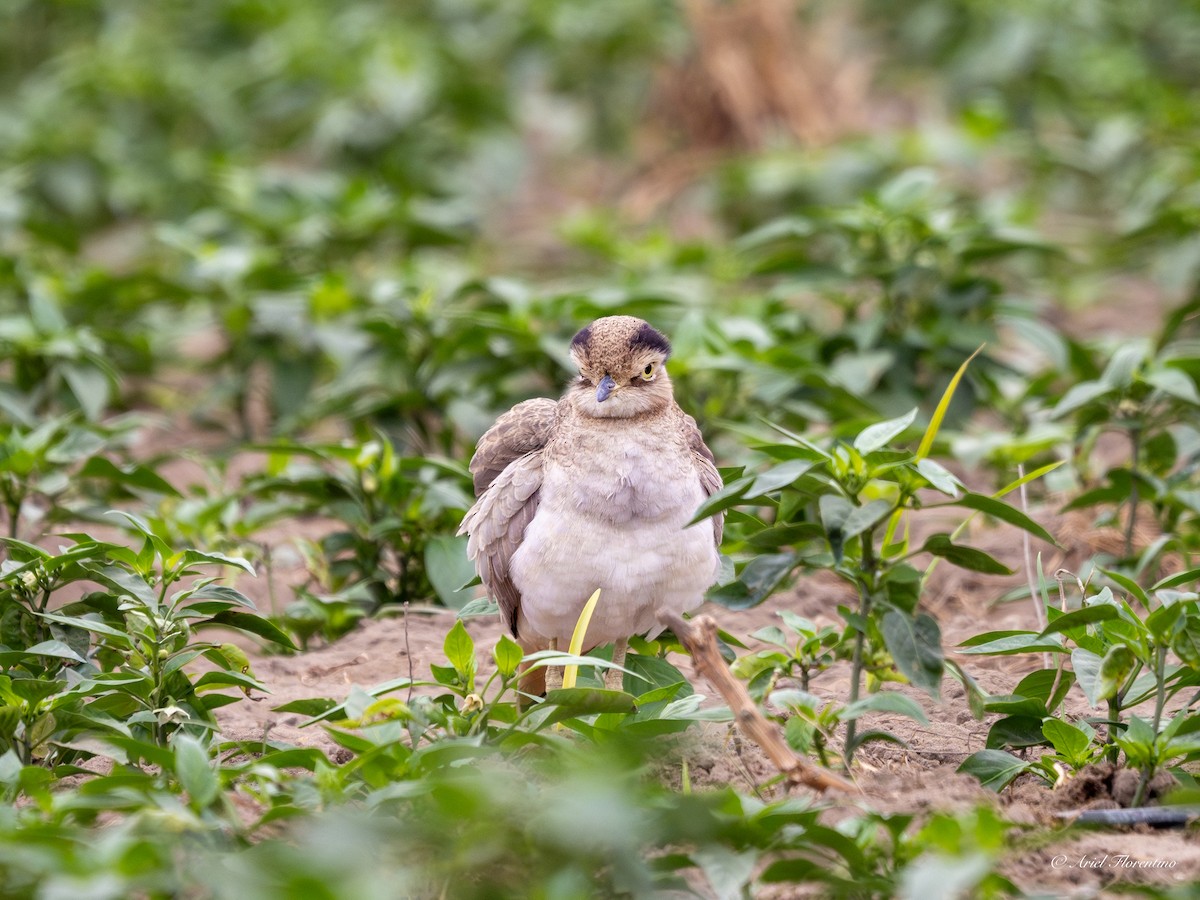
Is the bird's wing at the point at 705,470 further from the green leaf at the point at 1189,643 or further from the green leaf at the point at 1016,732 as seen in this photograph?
the green leaf at the point at 1189,643

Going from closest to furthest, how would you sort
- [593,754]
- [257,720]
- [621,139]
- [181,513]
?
[593,754] < [257,720] < [181,513] < [621,139]

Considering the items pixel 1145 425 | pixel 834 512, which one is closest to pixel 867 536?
pixel 834 512

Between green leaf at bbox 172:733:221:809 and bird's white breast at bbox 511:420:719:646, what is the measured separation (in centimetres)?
102

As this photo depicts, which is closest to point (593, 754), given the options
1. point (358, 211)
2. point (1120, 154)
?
point (358, 211)

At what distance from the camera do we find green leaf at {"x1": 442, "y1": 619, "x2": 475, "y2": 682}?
121 inches

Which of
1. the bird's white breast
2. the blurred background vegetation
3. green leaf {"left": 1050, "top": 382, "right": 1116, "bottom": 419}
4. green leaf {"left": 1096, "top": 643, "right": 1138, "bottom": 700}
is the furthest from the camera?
the blurred background vegetation

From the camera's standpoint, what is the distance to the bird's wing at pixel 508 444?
3.83m

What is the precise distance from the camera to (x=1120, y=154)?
833 centimetres

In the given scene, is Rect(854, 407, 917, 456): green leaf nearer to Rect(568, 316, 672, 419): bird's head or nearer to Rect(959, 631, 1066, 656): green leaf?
Rect(959, 631, 1066, 656): green leaf

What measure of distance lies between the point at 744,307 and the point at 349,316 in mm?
1685

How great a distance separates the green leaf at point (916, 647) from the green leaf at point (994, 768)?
0.31 meters

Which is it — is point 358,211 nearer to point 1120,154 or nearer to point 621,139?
point 621,139

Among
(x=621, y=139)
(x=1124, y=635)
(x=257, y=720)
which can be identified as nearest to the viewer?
(x=1124, y=635)

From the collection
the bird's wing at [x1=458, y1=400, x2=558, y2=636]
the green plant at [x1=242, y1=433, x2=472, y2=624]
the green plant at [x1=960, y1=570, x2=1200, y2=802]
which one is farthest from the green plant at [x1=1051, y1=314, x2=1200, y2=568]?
the green plant at [x1=242, y1=433, x2=472, y2=624]
